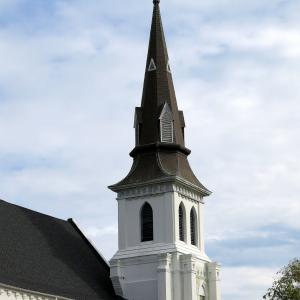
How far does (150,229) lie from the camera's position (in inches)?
2680

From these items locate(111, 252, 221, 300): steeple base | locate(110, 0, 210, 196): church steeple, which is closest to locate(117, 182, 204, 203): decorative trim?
locate(110, 0, 210, 196): church steeple

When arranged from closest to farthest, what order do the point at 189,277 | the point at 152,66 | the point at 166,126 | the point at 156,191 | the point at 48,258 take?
the point at 48,258, the point at 189,277, the point at 156,191, the point at 166,126, the point at 152,66

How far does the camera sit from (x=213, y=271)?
6912 centimetres

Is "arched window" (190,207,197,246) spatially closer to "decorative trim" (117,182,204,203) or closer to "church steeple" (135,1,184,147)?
"decorative trim" (117,182,204,203)

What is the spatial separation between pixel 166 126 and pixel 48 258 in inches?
586

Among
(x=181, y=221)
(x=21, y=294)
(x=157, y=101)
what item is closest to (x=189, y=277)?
(x=181, y=221)

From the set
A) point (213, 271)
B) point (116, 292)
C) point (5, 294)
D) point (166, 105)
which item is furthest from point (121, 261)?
point (5, 294)

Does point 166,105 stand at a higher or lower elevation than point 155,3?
lower

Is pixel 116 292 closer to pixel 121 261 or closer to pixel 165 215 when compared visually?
pixel 121 261

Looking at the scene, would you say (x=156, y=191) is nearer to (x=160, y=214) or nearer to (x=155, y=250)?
(x=160, y=214)

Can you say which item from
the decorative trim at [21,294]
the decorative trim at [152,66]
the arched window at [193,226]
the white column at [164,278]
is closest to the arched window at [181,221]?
the arched window at [193,226]

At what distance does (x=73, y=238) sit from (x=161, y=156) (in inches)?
343

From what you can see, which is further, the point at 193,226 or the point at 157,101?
the point at 157,101

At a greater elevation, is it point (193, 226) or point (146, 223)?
point (193, 226)
